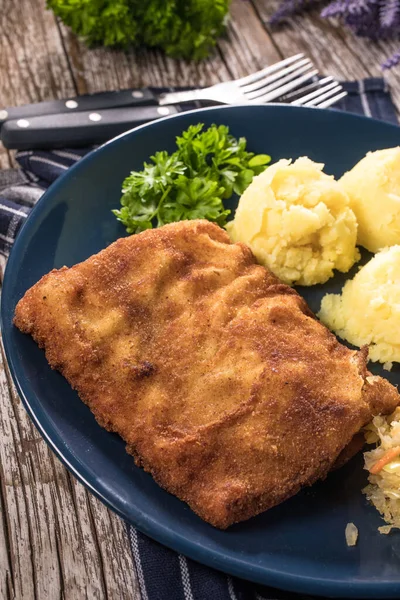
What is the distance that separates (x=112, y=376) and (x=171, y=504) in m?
0.63

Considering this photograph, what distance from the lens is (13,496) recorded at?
3.50 metres

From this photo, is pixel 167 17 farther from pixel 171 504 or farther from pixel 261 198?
pixel 171 504

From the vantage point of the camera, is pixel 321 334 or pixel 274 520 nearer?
pixel 274 520

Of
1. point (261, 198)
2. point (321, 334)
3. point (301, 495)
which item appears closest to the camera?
point (301, 495)

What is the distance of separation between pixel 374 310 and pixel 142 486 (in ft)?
4.76

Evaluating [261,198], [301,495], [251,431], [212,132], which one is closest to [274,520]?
[301,495]

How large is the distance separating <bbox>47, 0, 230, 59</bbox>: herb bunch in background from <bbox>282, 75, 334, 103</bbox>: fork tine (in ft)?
3.01

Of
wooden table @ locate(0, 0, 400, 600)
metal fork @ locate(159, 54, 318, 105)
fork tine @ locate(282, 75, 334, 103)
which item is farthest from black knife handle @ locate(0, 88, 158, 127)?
fork tine @ locate(282, 75, 334, 103)

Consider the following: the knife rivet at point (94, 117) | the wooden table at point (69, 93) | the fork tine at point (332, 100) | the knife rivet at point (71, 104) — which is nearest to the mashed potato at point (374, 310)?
the wooden table at point (69, 93)

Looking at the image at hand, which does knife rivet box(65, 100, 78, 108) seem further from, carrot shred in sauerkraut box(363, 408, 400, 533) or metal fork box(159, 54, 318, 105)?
carrot shred in sauerkraut box(363, 408, 400, 533)

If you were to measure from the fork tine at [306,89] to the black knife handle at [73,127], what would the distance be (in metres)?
0.92

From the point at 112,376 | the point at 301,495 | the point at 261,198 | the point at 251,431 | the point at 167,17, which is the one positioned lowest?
the point at 301,495

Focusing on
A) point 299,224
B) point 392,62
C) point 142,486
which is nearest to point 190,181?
point 299,224

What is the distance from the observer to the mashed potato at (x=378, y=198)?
394 centimetres
